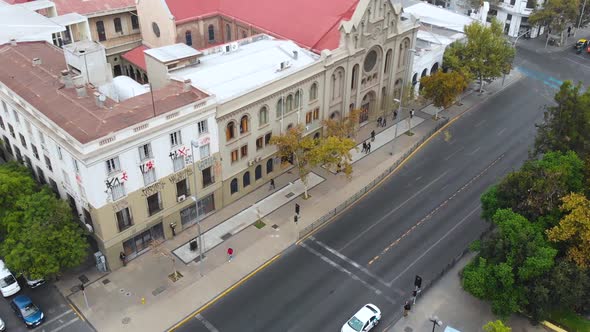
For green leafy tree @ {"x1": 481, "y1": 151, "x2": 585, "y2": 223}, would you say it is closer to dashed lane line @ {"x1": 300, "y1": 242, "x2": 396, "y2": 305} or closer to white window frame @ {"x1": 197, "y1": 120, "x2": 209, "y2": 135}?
dashed lane line @ {"x1": 300, "y1": 242, "x2": 396, "y2": 305}

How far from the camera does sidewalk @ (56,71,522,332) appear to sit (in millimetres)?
49188

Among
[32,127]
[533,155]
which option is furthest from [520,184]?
[32,127]

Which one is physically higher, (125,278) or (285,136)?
(285,136)

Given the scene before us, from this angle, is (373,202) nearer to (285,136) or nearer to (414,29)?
(285,136)

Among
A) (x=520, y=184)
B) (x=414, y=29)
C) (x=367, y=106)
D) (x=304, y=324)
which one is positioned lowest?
(x=304, y=324)

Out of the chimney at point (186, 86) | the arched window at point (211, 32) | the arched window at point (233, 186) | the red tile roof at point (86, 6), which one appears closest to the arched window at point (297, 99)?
the arched window at point (233, 186)

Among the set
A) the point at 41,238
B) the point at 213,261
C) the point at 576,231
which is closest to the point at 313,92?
the point at 213,261

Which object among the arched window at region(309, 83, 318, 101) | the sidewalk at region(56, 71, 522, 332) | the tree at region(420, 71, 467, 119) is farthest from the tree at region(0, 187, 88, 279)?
the tree at region(420, 71, 467, 119)

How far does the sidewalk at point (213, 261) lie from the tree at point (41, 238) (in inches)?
174

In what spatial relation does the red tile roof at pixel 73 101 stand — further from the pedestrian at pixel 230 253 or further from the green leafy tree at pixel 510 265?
the green leafy tree at pixel 510 265

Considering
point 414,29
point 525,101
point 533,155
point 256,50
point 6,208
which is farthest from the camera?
point 525,101

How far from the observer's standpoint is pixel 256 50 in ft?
222

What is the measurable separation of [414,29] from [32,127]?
52.7m

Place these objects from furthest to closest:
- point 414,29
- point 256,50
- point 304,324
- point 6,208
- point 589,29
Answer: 1. point 589,29
2. point 414,29
3. point 256,50
4. point 6,208
5. point 304,324
